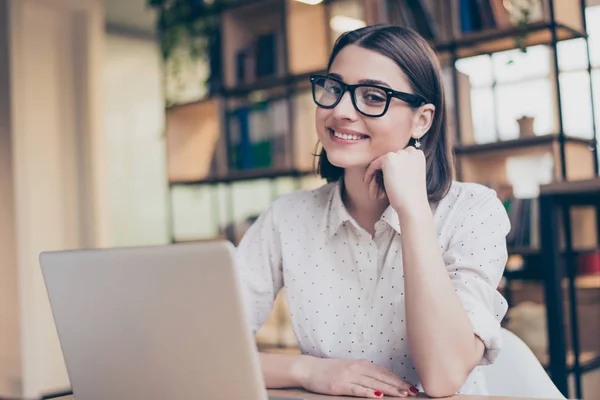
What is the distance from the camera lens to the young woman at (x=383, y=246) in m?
1.17

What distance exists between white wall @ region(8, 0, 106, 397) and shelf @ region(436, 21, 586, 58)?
8.73 feet

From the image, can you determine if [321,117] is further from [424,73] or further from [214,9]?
[214,9]

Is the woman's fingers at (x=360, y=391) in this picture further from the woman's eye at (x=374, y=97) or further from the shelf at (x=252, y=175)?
the shelf at (x=252, y=175)

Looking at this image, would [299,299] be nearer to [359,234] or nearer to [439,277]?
[359,234]

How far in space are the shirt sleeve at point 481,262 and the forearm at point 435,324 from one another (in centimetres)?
4

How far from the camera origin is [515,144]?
2957 mm

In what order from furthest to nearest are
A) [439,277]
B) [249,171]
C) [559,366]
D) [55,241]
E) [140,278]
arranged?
[55,241] < [249,171] < [559,366] < [439,277] < [140,278]

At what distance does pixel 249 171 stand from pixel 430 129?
249 centimetres

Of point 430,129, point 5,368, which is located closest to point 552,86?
point 430,129

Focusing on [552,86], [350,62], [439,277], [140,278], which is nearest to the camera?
[140,278]

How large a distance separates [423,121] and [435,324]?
1.62 ft

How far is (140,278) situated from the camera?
868 mm

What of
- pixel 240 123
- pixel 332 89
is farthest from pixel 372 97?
pixel 240 123

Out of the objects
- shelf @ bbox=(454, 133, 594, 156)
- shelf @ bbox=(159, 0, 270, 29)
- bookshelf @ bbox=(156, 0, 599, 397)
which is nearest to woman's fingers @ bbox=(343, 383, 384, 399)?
bookshelf @ bbox=(156, 0, 599, 397)
